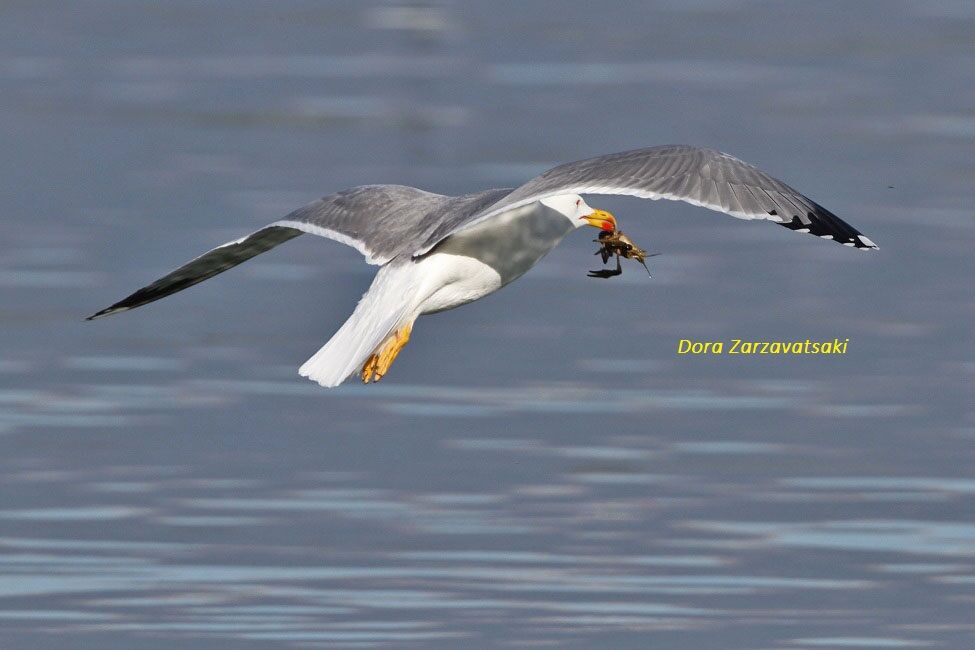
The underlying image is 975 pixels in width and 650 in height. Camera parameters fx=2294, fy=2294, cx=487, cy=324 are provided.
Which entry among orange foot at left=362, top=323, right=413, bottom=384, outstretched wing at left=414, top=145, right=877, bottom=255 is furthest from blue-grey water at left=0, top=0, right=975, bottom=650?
outstretched wing at left=414, top=145, right=877, bottom=255

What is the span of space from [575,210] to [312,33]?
17.5m

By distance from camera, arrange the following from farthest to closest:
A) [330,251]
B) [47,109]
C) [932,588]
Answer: [47,109]
[330,251]
[932,588]

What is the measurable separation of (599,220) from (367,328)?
1.31m

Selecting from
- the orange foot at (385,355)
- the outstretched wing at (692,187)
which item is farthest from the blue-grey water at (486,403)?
the outstretched wing at (692,187)

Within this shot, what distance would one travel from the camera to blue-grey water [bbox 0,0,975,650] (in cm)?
1093

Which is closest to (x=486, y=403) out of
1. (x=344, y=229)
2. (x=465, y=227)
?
(x=344, y=229)

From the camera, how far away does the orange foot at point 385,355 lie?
10.9 metres

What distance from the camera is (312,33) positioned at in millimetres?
28078

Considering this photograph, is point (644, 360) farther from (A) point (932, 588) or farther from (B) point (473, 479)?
(A) point (932, 588)

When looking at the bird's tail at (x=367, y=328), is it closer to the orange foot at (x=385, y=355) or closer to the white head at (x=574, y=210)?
the orange foot at (x=385, y=355)

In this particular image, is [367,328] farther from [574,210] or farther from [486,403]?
[486,403]

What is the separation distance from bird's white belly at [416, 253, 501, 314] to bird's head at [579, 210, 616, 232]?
0.51 meters

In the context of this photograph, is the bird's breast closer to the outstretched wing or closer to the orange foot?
the orange foot

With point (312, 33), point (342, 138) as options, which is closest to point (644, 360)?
point (342, 138)
